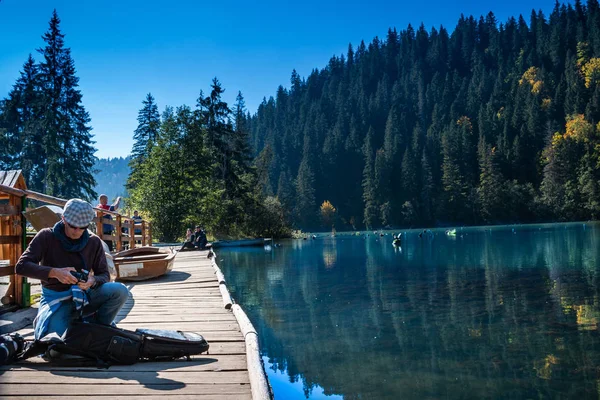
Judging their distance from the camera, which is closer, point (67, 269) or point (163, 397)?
point (163, 397)

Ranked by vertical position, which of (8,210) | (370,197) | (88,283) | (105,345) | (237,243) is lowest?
(237,243)

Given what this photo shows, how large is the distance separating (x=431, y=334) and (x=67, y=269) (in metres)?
7.78

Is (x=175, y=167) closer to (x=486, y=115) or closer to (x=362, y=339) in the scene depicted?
(x=362, y=339)

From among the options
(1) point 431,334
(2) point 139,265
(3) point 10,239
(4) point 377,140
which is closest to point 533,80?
(4) point 377,140

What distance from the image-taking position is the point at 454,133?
114 meters

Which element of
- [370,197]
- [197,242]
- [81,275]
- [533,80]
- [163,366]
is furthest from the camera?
[533,80]

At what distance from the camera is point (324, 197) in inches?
5007

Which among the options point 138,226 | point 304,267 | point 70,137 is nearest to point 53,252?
point 138,226

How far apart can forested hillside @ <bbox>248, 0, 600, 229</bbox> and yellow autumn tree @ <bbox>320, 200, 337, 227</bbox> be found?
3054mm

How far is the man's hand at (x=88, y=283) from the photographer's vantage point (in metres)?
4.11

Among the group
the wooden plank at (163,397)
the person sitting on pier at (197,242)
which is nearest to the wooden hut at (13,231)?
the wooden plank at (163,397)

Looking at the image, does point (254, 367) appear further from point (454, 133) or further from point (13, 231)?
point (454, 133)

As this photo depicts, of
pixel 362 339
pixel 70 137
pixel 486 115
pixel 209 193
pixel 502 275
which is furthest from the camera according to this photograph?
pixel 486 115

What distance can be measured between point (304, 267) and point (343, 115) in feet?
406
